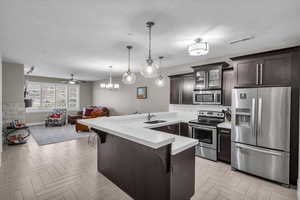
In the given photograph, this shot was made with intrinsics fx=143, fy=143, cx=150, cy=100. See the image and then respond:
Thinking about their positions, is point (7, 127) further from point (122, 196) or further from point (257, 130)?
point (257, 130)

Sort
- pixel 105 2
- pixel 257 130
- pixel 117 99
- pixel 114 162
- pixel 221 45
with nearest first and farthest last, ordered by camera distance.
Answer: pixel 105 2
pixel 114 162
pixel 257 130
pixel 221 45
pixel 117 99

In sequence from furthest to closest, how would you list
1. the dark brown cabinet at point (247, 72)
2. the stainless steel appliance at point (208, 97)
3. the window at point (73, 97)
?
1. the window at point (73, 97)
2. the stainless steel appliance at point (208, 97)
3. the dark brown cabinet at point (247, 72)

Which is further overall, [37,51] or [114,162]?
[37,51]

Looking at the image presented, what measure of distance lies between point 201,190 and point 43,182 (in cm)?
272

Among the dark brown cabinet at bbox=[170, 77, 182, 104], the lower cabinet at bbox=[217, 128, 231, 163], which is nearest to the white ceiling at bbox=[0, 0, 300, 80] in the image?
the dark brown cabinet at bbox=[170, 77, 182, 104]

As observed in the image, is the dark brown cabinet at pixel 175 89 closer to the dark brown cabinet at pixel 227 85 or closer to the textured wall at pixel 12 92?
the dark brown cabinet at pixel 227 85

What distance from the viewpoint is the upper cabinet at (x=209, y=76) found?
139 inches

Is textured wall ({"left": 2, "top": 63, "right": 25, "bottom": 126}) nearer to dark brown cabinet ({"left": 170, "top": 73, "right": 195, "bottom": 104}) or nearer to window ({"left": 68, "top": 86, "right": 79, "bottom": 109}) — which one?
window ({"left": 68, "top": 86, "right": 79, "bottom": 109})

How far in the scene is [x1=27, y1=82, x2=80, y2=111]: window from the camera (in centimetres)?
773

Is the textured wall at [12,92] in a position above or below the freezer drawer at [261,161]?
above

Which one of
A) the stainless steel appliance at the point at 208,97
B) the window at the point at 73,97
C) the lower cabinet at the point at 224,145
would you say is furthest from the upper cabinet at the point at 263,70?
the window at the point at 73,97

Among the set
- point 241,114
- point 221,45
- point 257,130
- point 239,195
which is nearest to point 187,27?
point 221,45

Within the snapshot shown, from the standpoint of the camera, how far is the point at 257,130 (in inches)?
105

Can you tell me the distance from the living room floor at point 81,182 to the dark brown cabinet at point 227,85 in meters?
1.50
